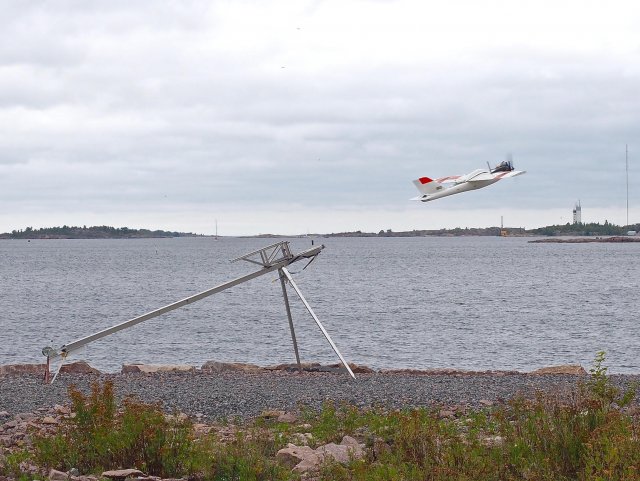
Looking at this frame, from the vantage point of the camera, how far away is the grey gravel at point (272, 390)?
1608 centimetres

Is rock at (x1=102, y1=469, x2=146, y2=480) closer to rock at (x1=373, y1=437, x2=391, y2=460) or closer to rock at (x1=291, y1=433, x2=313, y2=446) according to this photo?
rock at (x1=291, y1=433, x2=313, y2=446)

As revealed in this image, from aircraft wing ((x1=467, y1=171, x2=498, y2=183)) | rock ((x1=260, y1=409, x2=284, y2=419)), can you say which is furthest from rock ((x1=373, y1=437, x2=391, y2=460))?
aircraft wing ((x1=467, y1=171, x2=498, y2=183))

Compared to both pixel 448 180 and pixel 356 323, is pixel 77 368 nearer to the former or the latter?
pixel 448 180

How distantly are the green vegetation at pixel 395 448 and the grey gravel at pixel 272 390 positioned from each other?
3.57 meters

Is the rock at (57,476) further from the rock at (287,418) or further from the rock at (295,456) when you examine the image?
the rock at (287,418)

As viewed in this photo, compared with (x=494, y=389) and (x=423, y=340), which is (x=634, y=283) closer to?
(x=423, y=340)

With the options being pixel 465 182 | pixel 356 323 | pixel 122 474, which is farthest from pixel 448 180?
pixel 356 323

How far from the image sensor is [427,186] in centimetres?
2078

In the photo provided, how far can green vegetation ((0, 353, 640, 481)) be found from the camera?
9.41 meters

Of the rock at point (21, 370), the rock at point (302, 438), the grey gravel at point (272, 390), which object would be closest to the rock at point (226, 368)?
the grey gravel at point (272, 390)

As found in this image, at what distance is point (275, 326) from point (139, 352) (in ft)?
39.3

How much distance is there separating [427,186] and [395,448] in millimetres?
10846

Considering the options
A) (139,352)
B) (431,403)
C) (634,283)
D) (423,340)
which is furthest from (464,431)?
(634,283)

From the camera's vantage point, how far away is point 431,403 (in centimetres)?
1591
